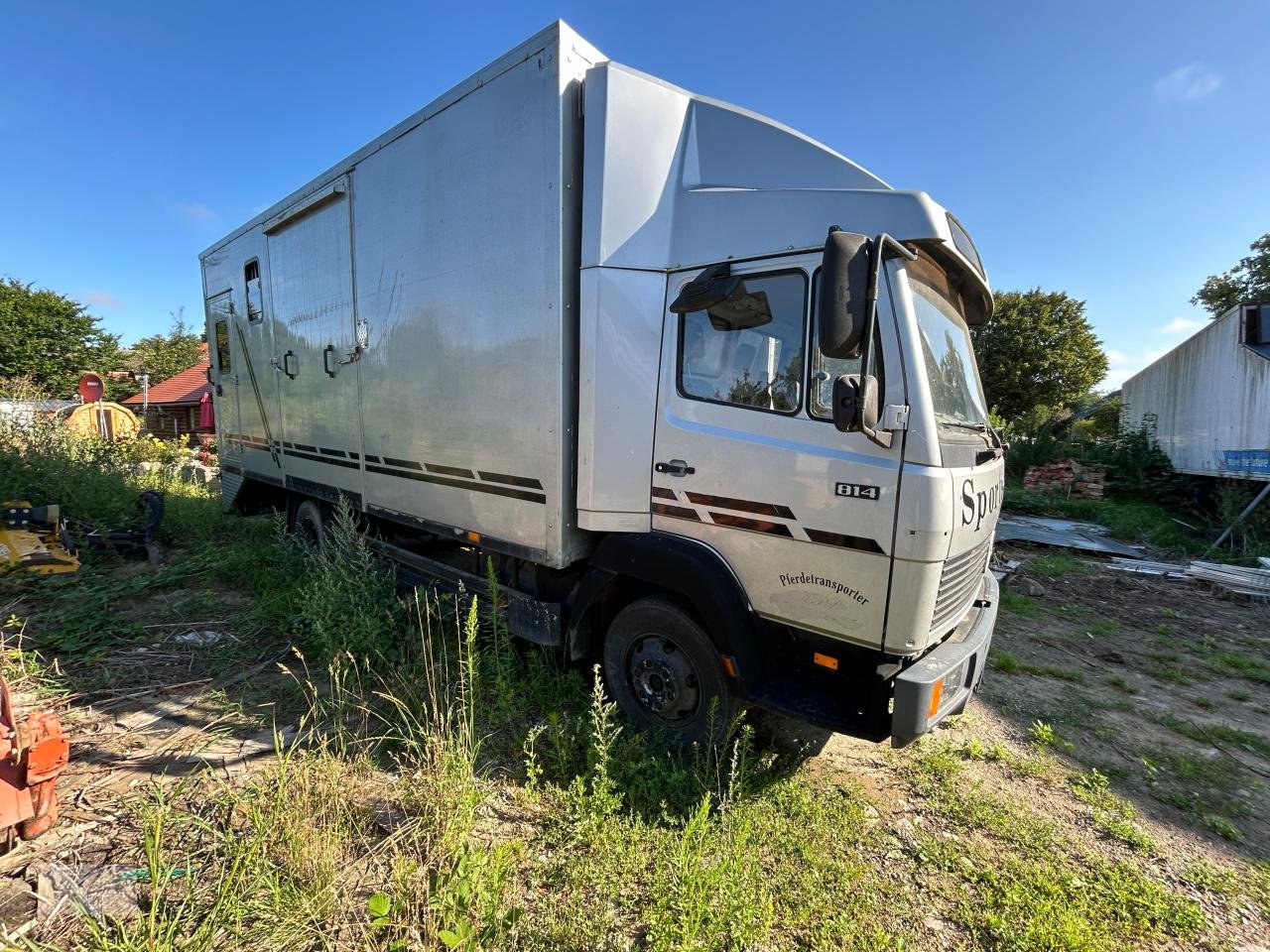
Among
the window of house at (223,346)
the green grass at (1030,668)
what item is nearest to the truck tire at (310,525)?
the window of house at (223,346)

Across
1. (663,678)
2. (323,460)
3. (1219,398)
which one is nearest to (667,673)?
(663,678)

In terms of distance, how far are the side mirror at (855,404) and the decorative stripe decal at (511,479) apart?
171 cm

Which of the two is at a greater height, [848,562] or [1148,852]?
[848,562]

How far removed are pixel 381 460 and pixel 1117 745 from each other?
17.5 ft

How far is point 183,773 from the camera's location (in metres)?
2.90

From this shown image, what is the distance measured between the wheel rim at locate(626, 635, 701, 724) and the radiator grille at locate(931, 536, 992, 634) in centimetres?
122

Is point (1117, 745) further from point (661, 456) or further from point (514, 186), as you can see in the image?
point (514, 186)

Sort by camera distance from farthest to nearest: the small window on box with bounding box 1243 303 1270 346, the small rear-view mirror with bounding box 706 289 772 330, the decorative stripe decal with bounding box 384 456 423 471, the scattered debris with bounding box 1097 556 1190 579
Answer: the small window on box with bounding box 1243 303 1270 346 < the scattered debris with bounding box 1097 556 1190 579 < the decorative stripe decal with bounding box 384 456 423 471 < the small rear-view mirror with bounding box 706 289 772 330

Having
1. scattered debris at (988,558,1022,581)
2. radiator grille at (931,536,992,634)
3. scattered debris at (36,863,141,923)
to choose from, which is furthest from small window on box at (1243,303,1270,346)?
scattered debris at (36,863,141,923)

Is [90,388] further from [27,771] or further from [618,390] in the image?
[618,390]

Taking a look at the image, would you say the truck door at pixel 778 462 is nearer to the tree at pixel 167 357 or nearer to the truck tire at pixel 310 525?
the truck tire at pixel 310 525

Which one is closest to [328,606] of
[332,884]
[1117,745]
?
[332,884]

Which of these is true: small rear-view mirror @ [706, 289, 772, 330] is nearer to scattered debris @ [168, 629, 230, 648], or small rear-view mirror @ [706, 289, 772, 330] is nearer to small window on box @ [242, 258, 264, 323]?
scattered debris @ [168, 629, 230, 648]

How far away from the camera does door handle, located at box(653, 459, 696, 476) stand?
117 inches
